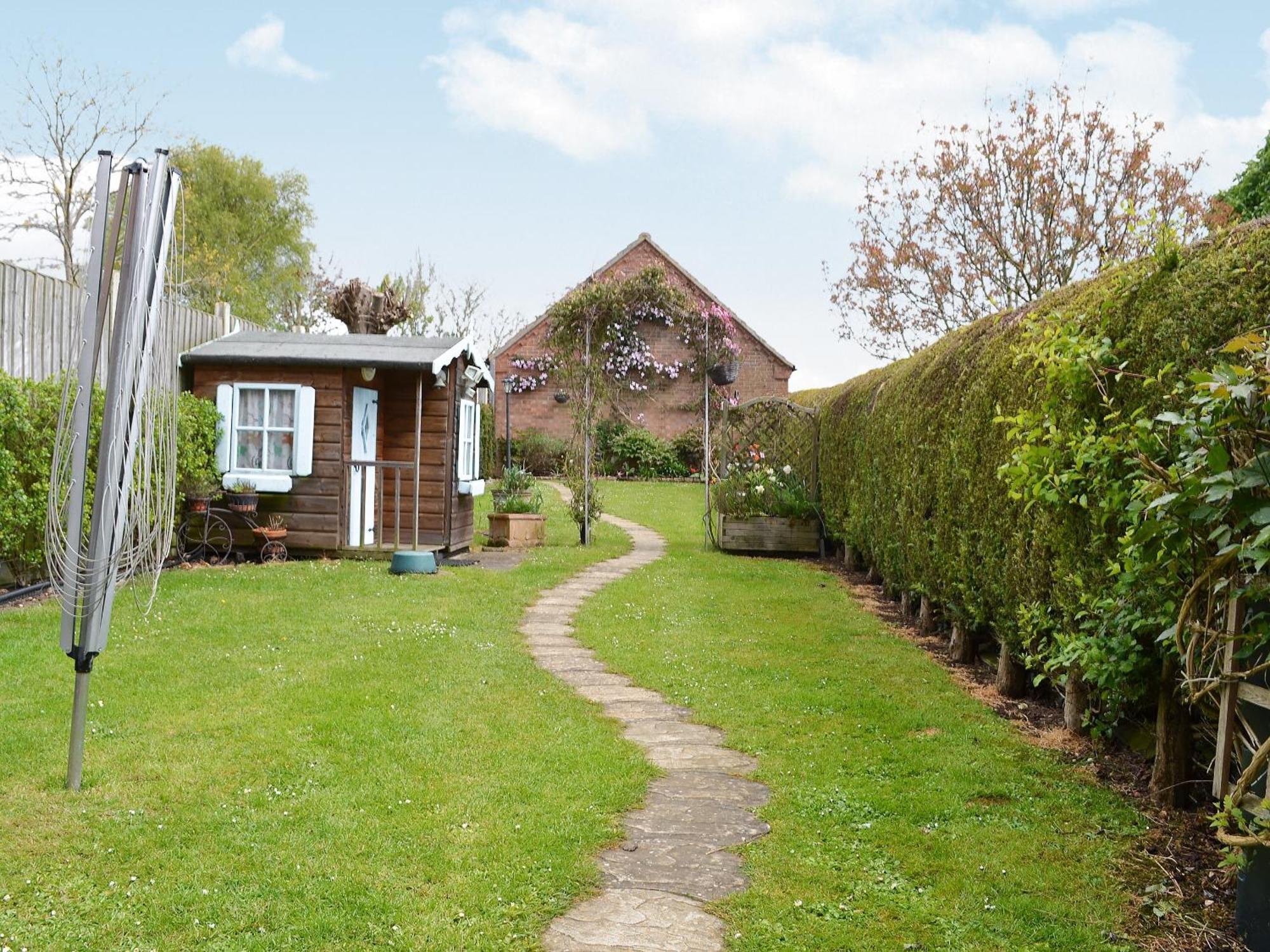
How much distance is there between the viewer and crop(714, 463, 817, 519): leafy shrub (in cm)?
1405

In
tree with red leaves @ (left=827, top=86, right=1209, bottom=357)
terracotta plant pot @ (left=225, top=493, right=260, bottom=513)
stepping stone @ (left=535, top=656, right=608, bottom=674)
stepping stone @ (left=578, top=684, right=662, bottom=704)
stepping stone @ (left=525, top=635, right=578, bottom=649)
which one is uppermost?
tree with red leaves @ (left=827, top=86, right=1209, bottom=357)

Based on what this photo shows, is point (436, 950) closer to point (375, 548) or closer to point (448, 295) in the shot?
point (375, 548)

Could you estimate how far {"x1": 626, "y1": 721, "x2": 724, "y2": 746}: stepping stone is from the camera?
5.15 metres

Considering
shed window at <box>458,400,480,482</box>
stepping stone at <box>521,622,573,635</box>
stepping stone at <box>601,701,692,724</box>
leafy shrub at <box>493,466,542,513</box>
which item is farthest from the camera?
leafy shrub at <box>493,466,542,513</box>

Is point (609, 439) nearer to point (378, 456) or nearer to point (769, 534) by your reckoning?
point (769, 534)

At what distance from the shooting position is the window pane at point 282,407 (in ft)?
38.8

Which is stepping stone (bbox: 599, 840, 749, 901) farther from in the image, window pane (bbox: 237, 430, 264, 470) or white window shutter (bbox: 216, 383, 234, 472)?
white window shutter (bbox: 216, 383, 234, 472)

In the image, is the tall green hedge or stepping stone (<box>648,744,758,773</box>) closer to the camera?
the tall green hedge

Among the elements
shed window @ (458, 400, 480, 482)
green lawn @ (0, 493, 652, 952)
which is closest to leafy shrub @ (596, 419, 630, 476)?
shed window @ (458, 400, 480, 482)

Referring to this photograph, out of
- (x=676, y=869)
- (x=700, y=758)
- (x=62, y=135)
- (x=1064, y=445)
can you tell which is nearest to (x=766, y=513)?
(x=700, y=758)

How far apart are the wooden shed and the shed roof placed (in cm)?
2

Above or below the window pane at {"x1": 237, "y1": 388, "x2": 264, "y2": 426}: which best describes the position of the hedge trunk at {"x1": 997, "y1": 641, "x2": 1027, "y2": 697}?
below

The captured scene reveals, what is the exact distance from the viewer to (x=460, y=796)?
4199mm

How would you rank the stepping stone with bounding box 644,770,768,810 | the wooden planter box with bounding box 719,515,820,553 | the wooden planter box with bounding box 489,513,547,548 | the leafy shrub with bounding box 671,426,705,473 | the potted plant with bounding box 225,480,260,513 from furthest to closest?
the leafy shrub with bounding box 671,426,705,473, the wooden planter box with bounding box 489,513,547,548, the wooden planter box with bounding box 719,515,820,553, the potted plant with bounding box 225,480,260,513, the stepping stone with bounding box 644,770,768,810
